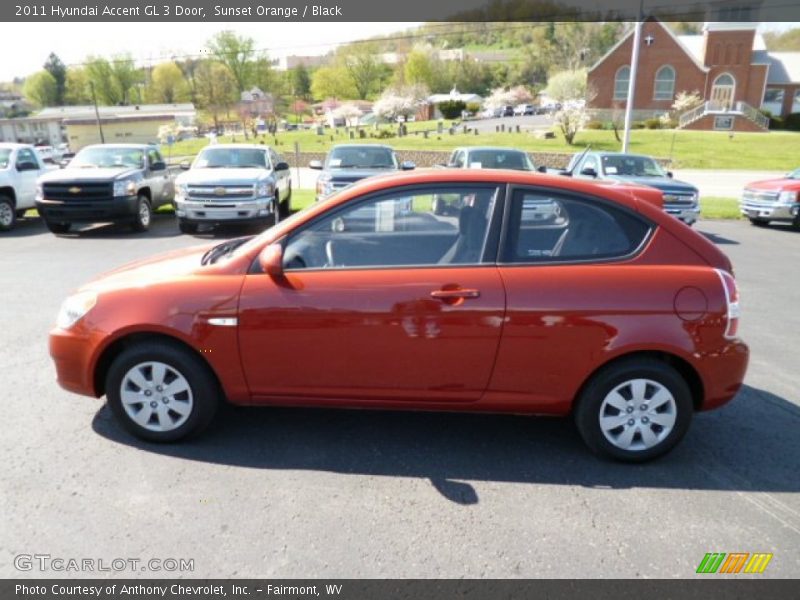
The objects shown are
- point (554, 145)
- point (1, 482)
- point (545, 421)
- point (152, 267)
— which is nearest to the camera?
point (1, 482)

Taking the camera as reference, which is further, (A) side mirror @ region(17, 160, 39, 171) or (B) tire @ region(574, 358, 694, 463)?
(A) side mirror @ region(17, 160, 39, 171)

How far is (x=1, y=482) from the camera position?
3.21m

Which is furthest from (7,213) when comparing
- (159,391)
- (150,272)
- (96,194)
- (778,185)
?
(778,185)

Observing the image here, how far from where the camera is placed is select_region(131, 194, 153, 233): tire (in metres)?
12.0

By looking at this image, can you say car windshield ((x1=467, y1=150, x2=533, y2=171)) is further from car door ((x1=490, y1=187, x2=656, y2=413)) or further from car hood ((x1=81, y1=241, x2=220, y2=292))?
car hood ((x1=81, y1=241, x2=220, y2=292))

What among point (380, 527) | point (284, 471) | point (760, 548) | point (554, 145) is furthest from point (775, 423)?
point (554, 145)

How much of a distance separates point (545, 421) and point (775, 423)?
5.30 ft

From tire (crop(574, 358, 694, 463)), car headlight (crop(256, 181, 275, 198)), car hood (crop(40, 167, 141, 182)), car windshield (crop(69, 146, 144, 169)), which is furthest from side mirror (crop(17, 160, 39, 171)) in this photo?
tire (crop(574, 358, 694, 463))

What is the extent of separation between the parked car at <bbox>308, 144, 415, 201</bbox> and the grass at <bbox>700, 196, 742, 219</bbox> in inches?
354

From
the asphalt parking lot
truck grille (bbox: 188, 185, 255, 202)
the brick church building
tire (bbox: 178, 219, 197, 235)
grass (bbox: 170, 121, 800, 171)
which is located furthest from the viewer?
the brick church building

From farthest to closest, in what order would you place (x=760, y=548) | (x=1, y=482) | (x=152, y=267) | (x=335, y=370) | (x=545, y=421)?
(x=545, y=421) < (x=152, y=267) < (x=335, y=370) < (x=1, y=482) < (x=760, y=548)

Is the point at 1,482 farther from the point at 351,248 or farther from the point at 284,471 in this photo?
the point at 351,248

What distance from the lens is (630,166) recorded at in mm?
12758

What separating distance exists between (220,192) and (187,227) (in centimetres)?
134
